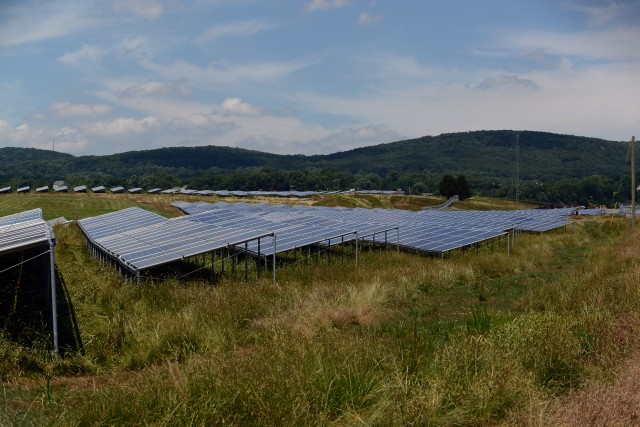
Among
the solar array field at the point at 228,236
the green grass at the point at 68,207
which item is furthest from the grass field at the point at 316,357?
the green grass at the point at 68,207

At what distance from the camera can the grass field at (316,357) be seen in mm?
5555

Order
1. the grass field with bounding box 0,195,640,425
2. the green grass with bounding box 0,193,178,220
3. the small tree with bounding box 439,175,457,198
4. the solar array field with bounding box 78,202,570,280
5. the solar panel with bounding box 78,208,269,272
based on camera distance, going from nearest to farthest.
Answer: the grass field with bounding box 0,195,640,425
the solar panel with bounding box 78,208,269,272
the solar array field with bounding box 78,202,570,280
the green grass with bounding box 0,193,178,220
the small tree with bounding box 439,175,457,198

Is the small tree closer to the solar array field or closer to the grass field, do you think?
the solar array field

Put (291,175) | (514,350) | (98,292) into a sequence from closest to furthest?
1. (514,350)
2. (98,292)
3. (291,175)

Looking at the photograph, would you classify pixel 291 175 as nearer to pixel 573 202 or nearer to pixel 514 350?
pixel 573 202

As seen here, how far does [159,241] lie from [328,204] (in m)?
60.9

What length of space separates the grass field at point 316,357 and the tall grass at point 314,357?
1.0 inches

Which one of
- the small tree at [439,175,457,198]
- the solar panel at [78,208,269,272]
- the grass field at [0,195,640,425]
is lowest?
the grass field at [0,195,640,425]

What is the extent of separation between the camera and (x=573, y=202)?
442 feet

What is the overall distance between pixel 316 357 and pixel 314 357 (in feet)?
0.54

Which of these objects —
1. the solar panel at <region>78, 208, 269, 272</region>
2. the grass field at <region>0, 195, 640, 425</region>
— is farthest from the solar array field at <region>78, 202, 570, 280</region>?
the grass field at <region>0, 195, 640, 425</region>

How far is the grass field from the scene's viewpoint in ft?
18.2

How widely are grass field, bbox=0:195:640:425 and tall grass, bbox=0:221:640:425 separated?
1.0 inches

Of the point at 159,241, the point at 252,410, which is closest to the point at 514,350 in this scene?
the point at 252,410
